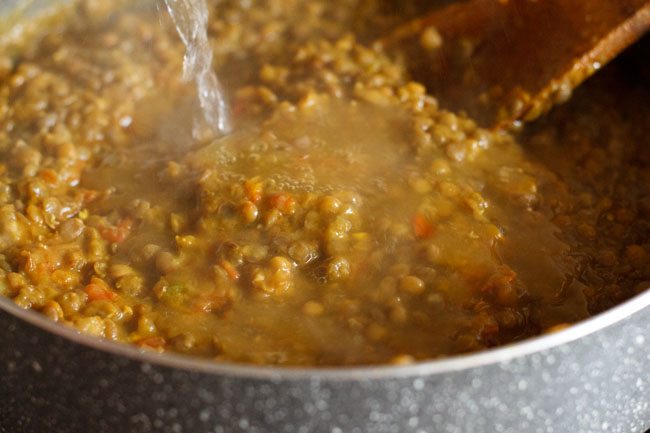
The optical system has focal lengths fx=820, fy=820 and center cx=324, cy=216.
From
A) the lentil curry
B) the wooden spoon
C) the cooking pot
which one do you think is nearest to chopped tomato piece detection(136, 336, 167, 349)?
the lentil curry

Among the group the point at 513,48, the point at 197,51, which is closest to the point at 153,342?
the point at 197,51

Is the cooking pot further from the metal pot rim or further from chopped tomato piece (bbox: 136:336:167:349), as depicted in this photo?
chopped tomato piece (bbox: 136:336:167:349)

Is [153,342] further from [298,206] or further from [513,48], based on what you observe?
[513,48]

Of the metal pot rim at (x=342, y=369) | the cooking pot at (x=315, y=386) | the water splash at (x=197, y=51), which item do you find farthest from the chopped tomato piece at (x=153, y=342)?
the water splash at (x=197, y=51)

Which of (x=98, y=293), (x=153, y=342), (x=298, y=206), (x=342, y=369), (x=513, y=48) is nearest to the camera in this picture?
(x=342, y=369)

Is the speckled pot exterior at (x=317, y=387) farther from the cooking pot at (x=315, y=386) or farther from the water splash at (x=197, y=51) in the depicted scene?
the water splash at (x=197, y=51)
